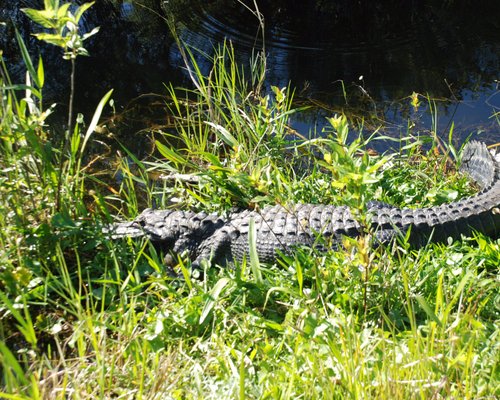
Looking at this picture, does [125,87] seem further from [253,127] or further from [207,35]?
[253,127]

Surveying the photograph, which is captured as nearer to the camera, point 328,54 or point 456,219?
point 456,219

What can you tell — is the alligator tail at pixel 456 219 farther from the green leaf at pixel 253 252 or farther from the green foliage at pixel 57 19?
the green foliage at pixel 57 19

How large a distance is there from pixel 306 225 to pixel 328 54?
3949mm

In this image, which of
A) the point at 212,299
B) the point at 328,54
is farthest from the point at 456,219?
the point at 328,54

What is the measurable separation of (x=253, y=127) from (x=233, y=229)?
0.87 meters

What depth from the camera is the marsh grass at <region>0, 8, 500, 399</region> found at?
86.8 inches

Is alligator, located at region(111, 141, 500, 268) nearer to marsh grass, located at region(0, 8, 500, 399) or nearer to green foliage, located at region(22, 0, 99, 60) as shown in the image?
marsh grass, located at region(0, 8, 500, 399)

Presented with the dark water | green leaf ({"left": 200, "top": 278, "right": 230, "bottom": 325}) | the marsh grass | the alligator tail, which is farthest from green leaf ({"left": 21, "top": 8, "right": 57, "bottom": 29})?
the dark water

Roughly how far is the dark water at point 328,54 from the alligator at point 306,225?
164 centimetres

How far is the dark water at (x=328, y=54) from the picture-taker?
222 inches

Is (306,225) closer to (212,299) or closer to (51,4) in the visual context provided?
(212,299)

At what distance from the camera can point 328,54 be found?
6.79m

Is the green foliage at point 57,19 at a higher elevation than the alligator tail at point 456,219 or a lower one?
higher

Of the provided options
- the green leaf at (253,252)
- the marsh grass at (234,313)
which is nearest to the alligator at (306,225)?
the marsh grass at (234,313)
